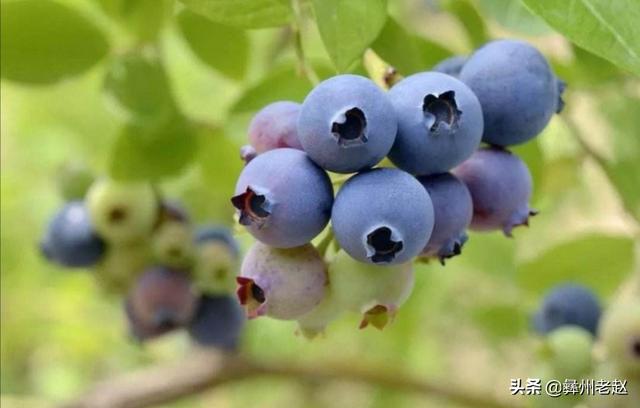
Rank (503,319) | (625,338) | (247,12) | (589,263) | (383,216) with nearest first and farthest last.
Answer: (383,216), (247,12), (625,338), (589,263), (503,319)

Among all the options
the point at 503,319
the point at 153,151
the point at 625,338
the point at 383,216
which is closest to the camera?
the point at 383,216

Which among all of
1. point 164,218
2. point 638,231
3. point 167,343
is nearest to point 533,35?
point 638,231

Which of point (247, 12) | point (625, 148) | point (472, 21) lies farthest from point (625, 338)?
point (247, 12)

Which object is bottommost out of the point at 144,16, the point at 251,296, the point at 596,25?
the point at 251,296

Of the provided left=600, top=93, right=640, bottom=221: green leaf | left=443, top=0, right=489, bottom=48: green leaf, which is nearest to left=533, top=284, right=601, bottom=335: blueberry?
left=600, top=93, right=640, bottom=221: green leaf

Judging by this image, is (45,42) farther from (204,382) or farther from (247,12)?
(204,382)

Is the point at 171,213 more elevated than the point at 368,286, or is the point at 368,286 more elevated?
the point at 171,213

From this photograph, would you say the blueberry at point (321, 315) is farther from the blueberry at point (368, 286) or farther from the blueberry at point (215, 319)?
the blueberry at point (215, 319)
